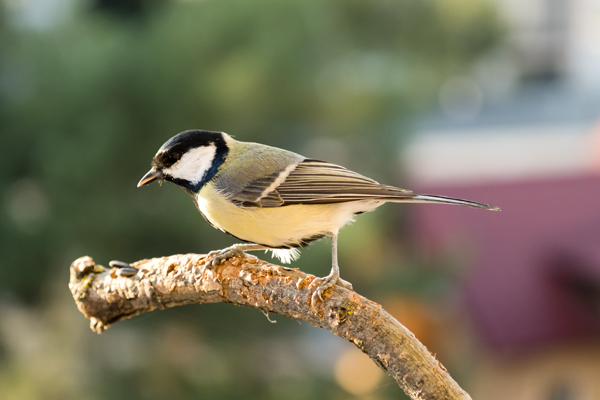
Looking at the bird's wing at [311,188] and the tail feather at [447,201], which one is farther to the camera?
the bird's wing at [311,188]

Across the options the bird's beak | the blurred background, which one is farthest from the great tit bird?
the blurred background

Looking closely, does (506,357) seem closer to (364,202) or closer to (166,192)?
(166,192)

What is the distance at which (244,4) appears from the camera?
2.36m

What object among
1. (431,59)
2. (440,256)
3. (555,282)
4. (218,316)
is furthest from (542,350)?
(431,59)

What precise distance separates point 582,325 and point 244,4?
1.87 metres

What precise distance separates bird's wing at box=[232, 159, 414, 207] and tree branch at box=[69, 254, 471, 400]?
10cm

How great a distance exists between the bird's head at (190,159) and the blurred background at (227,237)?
43.5 inches

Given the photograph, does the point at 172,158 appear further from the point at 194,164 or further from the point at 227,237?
the point at 227,237

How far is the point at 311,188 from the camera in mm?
919

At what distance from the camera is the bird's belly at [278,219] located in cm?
87

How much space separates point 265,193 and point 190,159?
0.12 m

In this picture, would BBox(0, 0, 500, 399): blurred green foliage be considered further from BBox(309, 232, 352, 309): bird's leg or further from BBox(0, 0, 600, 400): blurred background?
BBox(309, 232, 352, 309): bird's leg

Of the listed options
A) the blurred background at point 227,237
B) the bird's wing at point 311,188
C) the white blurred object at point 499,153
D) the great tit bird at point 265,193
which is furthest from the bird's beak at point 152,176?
the white blurred object at point 499,153

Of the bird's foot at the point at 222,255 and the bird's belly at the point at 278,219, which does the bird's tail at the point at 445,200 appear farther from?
the bird's foot at the point at 222,255
